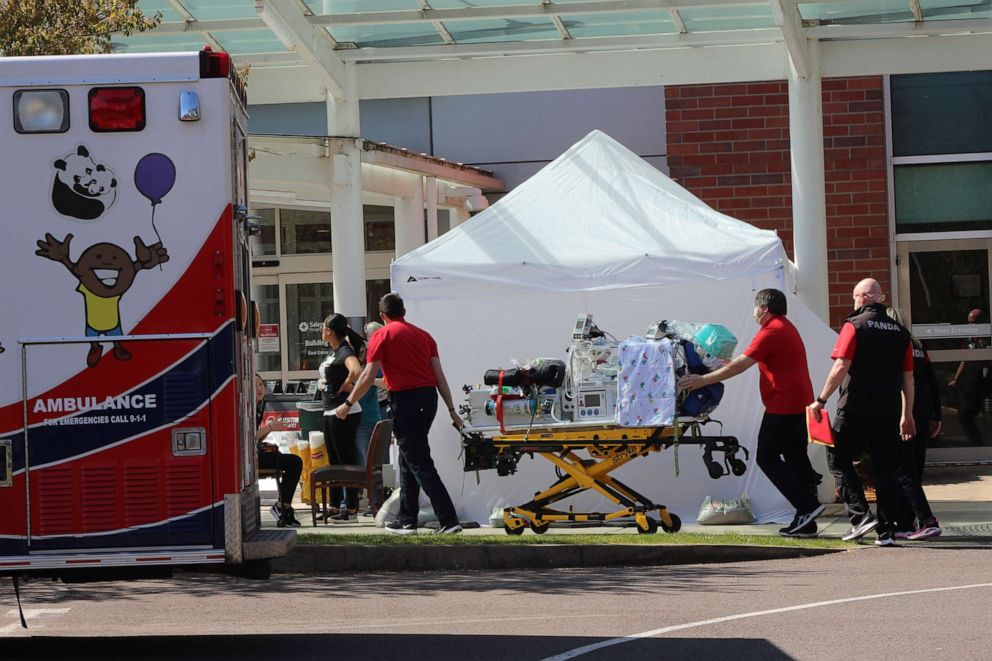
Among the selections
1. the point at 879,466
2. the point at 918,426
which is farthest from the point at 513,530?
the point at 918,426

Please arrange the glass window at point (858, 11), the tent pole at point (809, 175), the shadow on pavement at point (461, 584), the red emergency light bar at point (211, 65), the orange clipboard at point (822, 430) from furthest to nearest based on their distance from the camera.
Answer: the tent pole at point (809, 175) → the glass window at point (858, 11) → the orange clipboard at point (822, 430) → the shadow on pavement at point (461, 584) → the red emergency light bar at point (211, 65)

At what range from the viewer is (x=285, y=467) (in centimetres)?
1344

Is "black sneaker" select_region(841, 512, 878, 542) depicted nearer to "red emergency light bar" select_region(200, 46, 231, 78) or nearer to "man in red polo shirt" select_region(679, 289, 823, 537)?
"man in red polo shirt" select_region(679, 289, 823, 537)

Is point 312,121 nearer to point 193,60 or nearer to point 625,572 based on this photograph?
point 625,572

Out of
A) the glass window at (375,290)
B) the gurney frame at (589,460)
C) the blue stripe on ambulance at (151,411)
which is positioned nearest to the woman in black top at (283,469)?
the gurney frame at (589,460)

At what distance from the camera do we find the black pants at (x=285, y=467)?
13.3 metres

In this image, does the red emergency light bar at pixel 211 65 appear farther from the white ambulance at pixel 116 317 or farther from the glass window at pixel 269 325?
the glass window at pixel 269 325

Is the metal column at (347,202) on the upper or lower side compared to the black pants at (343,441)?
upper

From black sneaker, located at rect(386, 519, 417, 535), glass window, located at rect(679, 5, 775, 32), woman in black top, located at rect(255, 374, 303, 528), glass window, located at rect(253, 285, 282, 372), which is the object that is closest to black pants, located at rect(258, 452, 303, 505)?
woman in black top, located at rect(255, 374, 303, 528)

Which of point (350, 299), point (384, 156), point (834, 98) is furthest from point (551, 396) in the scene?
point (834, 98)

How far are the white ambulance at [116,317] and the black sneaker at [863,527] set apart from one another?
5.59m

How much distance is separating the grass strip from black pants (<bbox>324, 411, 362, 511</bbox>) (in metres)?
1.80

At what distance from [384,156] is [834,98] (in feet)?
17.6

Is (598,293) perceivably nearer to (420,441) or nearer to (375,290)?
(420,441)
